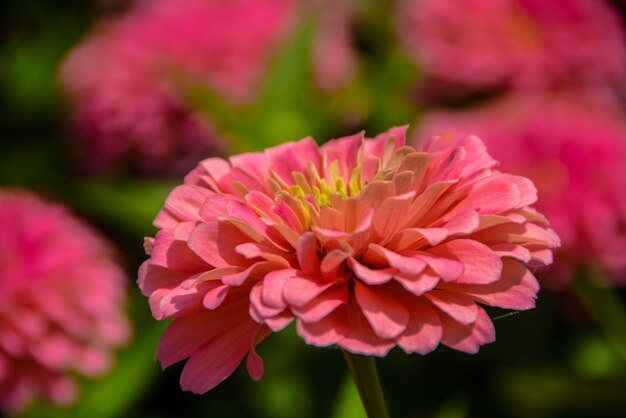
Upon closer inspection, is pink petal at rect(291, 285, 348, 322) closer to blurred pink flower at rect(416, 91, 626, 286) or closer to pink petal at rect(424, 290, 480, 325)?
pink petal at rect(424, 290, 480, 325)

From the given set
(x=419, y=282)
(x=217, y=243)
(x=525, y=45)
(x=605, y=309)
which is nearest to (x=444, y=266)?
(x=419, y=282)

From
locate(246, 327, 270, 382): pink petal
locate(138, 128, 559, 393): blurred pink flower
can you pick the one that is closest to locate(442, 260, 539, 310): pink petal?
locate(138, 128, 559, 393): blurred pink flower

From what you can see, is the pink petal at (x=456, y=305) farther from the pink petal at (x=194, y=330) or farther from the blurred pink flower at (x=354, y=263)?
the pink petal at (x=194, y=330)

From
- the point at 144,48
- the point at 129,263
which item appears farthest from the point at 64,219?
the point at 144,48

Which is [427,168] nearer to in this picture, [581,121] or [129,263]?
[581,121]

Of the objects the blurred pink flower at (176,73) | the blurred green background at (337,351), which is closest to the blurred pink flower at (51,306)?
the blurred green background at (337,351)

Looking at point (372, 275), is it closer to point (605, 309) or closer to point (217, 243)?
point (217, 243)
